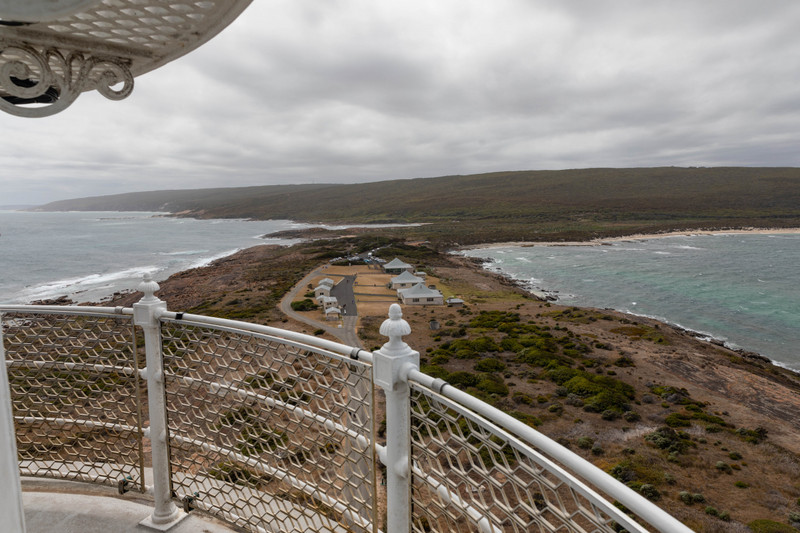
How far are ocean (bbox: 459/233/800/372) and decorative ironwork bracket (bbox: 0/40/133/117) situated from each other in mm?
36082

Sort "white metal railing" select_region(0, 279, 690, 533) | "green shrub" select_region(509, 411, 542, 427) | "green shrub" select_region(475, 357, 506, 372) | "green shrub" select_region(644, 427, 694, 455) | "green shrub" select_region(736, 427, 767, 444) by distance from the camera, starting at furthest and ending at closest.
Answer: "green shrub" select_region(475, 357, 506, 372) → "green shrub" select_region(509, 411, 542, 427) → "green shrub" select_region(736, 427, 767, 444) → "green shrub" select_region(644, 427, 694, 455) → "white metal railing" select_region(0, 279, 690, 533)

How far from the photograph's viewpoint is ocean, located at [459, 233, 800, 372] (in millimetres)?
34438

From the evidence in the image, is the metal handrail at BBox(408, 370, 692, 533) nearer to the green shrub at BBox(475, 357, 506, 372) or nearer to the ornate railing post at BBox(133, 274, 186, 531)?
the ornate railing post at BBox(133, 274, 186, 531)

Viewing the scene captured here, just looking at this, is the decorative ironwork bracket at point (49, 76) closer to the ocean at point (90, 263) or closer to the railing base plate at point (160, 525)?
the railing base plate at point (160, 525)

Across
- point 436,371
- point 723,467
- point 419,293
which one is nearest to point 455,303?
point 419,293

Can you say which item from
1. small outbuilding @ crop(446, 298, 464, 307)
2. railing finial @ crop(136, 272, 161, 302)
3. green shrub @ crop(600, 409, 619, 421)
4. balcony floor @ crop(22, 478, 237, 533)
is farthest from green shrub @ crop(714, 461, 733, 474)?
small outbuilding @ crop(446, 298, 464, 307)

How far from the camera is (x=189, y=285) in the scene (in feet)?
145

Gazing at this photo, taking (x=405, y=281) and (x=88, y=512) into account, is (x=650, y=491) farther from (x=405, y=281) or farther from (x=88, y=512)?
(x=405, y=281)

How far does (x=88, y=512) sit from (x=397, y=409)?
119 inches

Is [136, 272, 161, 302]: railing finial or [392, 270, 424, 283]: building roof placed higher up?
[136, 272, 161, 302]: railing finial

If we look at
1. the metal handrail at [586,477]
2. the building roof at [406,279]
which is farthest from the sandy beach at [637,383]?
the metal handrail at [586,477]

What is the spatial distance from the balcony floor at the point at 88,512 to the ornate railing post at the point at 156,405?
0.11m

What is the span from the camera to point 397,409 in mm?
2037

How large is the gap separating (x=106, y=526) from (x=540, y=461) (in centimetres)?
347
